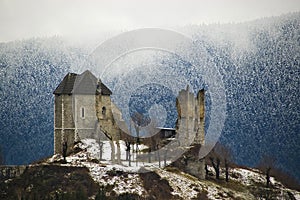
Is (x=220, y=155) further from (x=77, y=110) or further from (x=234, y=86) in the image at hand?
(x=234, y=86)

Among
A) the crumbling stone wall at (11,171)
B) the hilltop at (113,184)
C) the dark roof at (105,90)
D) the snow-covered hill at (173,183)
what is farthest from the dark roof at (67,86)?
the crumbling stone wall at (11,171)

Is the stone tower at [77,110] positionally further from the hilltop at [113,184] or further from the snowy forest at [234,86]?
A: the hilltop at [113,184]

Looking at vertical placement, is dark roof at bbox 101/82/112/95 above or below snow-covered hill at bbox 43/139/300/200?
above

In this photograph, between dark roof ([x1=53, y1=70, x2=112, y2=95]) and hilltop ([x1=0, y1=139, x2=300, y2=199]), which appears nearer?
hilltop ([x1=0, y1=139, x2=300, y2=199])

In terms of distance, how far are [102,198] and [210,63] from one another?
13.4 metres

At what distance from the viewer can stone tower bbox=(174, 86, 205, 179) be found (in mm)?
24562

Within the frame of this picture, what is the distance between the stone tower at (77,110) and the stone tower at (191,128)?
3945 mm

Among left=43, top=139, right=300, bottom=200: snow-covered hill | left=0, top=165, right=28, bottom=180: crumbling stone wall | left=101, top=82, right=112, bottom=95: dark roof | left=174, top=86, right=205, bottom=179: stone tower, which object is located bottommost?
left=43, top=139, right=300, bottom=200: snow-covered hill

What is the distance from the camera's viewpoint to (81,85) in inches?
1078

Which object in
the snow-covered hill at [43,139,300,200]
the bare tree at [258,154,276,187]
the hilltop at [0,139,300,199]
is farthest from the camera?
the bare tree at [258,154,276,187]

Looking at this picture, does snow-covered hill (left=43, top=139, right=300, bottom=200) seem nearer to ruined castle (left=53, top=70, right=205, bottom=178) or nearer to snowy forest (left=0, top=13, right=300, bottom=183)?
ruined castle (left=53, top=70, right=205, bottom=178)

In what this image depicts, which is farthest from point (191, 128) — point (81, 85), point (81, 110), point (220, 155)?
point (81, 85)

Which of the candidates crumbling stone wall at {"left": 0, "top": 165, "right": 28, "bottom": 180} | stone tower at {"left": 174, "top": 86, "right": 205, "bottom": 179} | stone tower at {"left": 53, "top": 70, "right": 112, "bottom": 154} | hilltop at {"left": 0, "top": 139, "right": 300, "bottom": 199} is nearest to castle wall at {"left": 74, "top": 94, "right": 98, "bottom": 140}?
stone tower at {"left": 53, "top": 70, "right": 112, "bottom": 154}

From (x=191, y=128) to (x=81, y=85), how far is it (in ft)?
18.7
